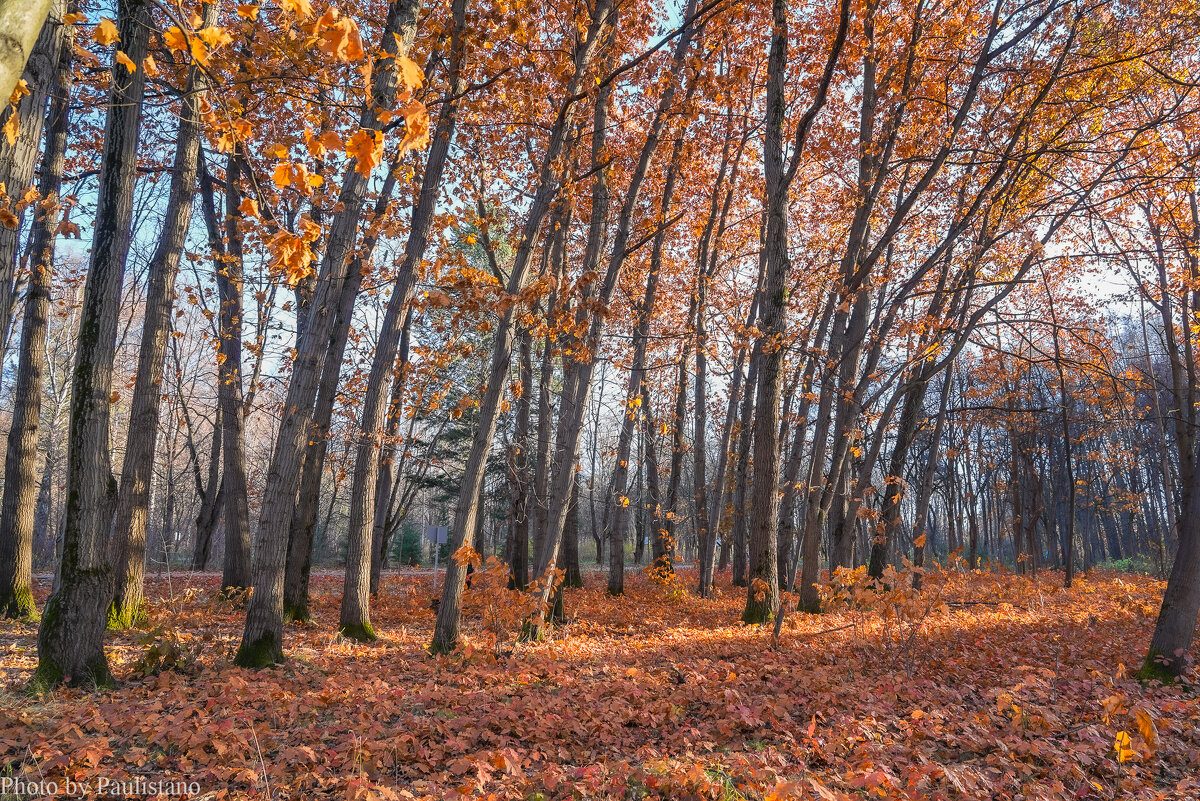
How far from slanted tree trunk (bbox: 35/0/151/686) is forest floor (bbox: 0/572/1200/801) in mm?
394

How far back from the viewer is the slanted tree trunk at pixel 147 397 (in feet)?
23.4

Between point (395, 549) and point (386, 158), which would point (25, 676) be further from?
point (395, 549)

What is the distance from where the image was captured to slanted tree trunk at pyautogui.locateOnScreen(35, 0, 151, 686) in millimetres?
4680

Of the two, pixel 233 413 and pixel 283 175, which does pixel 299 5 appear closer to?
pixel 283 175

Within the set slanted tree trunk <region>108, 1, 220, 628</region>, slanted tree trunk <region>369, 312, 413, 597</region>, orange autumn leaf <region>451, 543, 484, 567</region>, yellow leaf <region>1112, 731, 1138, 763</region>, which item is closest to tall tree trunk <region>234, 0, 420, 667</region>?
orange autumn leaf <region>451, 543, 484, 567</region>

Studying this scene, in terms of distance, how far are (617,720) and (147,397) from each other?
6.68 m

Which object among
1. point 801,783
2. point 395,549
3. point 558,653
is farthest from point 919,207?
point 395,549

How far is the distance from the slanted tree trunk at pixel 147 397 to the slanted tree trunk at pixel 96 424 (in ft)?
7.17

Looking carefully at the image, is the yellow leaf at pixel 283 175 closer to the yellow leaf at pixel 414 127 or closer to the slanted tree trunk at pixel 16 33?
the yellow leaf at pixel 414 127

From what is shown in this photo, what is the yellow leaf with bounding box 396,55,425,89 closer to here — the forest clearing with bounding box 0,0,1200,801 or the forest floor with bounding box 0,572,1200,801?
the forest clearing with bounding box 0,0,1200,801

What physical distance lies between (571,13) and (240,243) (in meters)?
7.02

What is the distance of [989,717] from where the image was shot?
4.39 m

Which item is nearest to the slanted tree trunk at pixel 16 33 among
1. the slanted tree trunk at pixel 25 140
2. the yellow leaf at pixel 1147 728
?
the slanted tree trunk at pixel 25 140

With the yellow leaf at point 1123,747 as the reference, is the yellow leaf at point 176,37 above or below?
above
